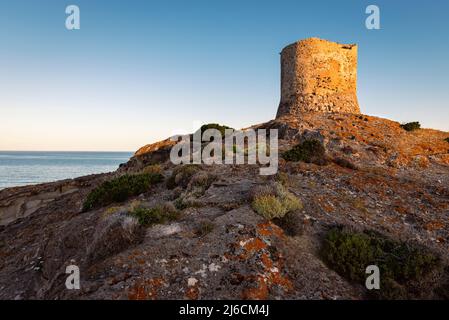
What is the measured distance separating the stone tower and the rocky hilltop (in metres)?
14.1

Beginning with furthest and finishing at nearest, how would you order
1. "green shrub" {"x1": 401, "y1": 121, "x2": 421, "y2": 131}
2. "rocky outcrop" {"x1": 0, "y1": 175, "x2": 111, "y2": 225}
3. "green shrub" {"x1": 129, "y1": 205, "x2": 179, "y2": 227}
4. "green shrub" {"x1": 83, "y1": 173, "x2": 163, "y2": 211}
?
"green shrub" {"x1": 401, "y1": 121, "x2": 421, "y2": 131}
"rocky outcrop" {"x1": 0, "y1": 175, "x2": 111, "y2": 225}
"green shrub" {"x1": 83, "y1": 173, "x2": 163, "y2": 211}
"green shrub" {"x1": 129, "y1": 205, "x2": 179, "y2": 227}

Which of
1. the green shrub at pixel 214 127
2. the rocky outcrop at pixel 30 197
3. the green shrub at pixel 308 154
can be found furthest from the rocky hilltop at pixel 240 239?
the green shrub at pixel 214 127

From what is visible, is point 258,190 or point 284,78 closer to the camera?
point 258,190

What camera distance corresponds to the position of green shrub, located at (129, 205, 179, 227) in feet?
23.9

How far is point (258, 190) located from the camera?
8711mm

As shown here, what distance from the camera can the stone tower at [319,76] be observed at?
1049 inches

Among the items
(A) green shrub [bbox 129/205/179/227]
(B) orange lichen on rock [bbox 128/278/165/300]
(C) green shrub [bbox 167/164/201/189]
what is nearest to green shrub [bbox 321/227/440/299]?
(B) orange lichen on rock [bbox 128/278/165/300]

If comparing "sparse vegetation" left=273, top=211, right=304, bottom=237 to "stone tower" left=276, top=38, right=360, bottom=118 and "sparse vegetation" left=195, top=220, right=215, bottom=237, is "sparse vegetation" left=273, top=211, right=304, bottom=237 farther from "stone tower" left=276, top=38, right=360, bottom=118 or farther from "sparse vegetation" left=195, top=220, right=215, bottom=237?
"stone tower" left=276, top=38, right=360, bottom=118

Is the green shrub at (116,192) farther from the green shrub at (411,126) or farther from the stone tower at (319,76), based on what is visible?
the green shrub at (411,126)

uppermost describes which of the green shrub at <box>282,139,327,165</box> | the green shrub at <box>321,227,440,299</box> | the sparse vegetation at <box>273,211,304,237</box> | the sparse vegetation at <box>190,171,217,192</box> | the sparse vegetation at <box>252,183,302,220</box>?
the green shrub at <box>282,139,327,165</box>
